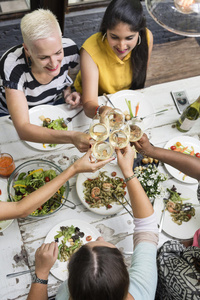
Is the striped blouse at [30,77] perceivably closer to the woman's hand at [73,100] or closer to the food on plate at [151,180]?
the woman's hand at [73,100]

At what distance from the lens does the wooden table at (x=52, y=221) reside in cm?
170

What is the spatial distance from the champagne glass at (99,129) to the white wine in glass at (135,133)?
7.6 inches

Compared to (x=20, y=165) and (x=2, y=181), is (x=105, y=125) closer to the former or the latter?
(x=20, y=165)

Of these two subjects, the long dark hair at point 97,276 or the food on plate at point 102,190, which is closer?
the long dark hair at point 97,276

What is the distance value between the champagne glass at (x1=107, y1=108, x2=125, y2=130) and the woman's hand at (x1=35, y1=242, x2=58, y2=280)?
2.90ft

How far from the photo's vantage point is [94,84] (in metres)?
2.32

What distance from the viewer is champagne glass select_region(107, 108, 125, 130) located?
6.71 ft

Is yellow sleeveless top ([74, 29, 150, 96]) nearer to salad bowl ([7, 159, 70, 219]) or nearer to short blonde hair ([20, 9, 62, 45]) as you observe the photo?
short blonde hair ([20, 9, 62, 45])

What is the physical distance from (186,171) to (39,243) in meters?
1.06

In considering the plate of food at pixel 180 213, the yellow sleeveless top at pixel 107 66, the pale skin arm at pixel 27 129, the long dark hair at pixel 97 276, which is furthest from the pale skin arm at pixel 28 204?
the yellow sleeveless top at pixel 107 66

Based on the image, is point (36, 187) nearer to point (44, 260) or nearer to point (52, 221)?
point (52, 221)

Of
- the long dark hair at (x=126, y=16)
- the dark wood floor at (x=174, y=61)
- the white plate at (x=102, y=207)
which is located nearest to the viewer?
the white plate at (x=102, y=207)

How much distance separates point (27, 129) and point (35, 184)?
0.37 meters

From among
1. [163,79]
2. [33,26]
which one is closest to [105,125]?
[33,26]
